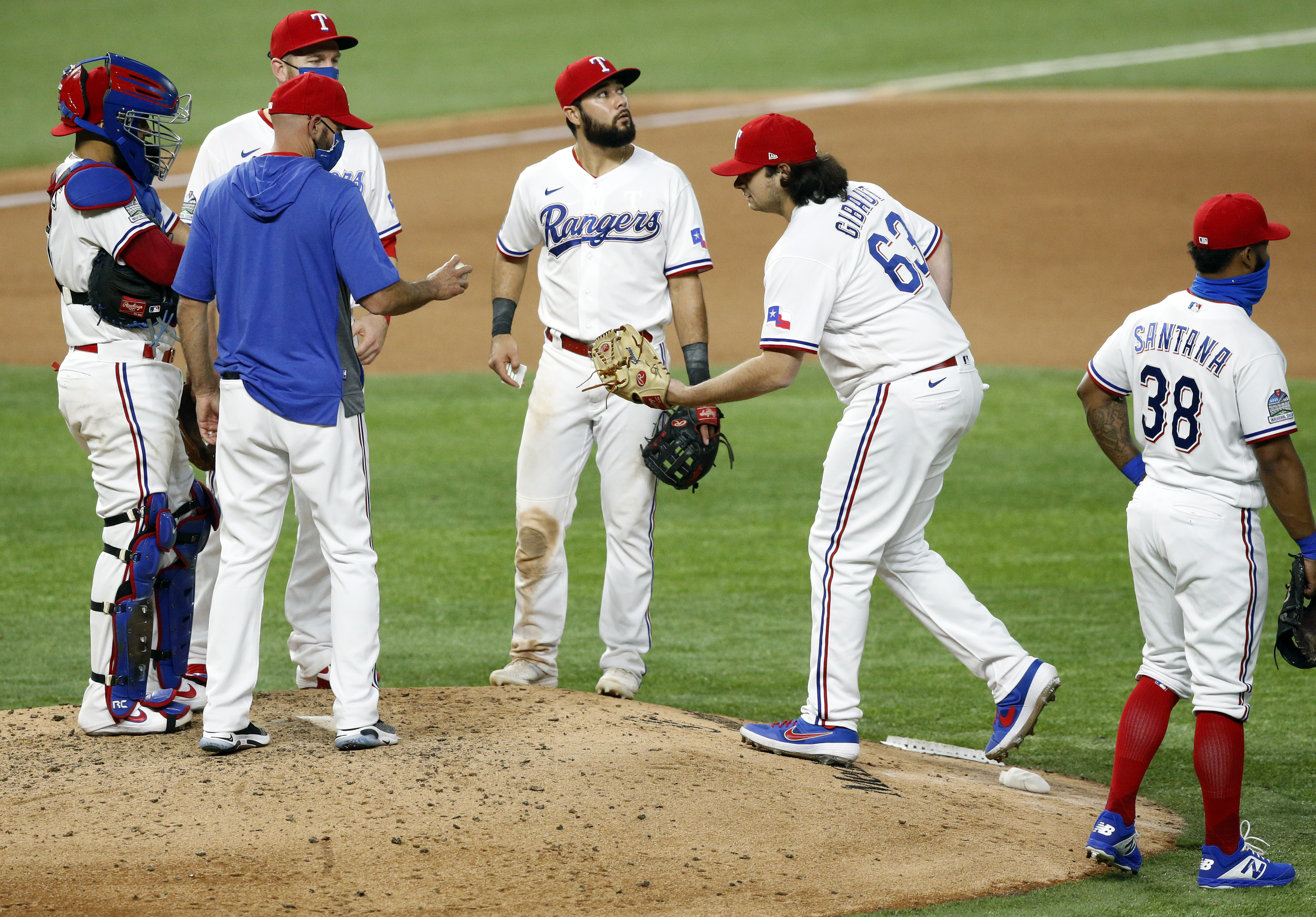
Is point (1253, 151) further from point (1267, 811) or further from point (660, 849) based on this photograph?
point (660, 849)

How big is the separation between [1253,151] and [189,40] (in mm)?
21235

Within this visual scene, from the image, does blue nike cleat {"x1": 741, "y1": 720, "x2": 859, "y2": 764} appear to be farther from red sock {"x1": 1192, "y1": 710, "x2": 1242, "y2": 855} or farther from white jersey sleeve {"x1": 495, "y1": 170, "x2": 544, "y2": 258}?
white jersey sleeve {"x1": 495, "y1": 170, "x2": 544, "y2": 258}

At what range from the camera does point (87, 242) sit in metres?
4.95

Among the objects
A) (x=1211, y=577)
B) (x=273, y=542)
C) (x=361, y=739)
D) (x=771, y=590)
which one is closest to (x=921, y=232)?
(x=1211, y=577)

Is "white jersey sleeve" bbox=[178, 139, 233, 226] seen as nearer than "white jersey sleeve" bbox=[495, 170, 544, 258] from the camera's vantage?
Yes

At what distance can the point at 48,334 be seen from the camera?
47.5ft

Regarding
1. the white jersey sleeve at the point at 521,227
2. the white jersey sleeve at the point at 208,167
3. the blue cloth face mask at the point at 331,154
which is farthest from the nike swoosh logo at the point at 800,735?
the white jersey sleeve at the point at 208,167

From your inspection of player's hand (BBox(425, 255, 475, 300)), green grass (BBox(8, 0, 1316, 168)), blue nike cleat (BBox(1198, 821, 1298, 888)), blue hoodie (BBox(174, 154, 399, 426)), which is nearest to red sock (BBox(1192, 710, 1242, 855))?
blue nike cleat (BBox(1198, 821, 1298, 888))

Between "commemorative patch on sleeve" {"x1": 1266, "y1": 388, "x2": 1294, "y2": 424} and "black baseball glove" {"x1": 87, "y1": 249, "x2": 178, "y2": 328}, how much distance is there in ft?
11.3

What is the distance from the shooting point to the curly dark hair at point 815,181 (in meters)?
5.12

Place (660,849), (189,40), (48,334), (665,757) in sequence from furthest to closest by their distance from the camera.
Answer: (189,40), (48,334), (665,757), (660,849)

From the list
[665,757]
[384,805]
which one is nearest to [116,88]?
[384,805]

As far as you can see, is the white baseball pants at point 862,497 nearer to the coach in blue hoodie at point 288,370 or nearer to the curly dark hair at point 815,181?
the curly dark hair at point 815,181

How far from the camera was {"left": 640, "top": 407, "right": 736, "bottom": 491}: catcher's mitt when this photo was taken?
5855mm
